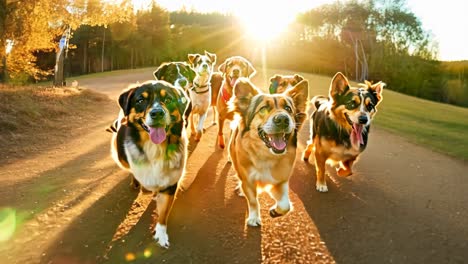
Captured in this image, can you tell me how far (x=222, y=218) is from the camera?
18.8 feet

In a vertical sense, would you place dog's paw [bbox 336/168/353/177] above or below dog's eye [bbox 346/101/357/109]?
below

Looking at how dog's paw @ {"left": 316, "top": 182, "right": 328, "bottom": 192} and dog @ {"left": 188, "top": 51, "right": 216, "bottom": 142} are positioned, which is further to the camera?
dog @ {"left": 188, "top": 51, "right": 216, "bottom": 142}

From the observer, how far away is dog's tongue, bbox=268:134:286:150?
5031mm

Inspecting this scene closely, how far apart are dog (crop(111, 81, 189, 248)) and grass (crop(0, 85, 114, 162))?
5108 mm

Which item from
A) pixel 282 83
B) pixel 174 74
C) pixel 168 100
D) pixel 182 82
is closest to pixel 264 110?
pixel 168 100

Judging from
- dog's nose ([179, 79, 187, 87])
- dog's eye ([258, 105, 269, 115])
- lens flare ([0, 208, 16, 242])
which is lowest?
lens flare ([0, 208, 16, 242])

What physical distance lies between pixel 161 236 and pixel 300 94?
8.37 feet

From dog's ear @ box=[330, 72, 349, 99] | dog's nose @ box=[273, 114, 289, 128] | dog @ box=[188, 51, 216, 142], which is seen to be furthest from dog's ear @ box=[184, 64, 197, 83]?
dog's nose @ box=[273, 114, 289, 128]

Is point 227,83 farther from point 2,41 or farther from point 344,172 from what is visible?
point 2,41

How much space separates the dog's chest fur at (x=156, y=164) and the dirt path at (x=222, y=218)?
697mm

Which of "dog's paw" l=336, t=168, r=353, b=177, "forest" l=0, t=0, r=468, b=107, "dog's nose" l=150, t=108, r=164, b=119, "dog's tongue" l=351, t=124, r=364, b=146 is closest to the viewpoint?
"dog's nose" l=150, t=108, r=164, b=119

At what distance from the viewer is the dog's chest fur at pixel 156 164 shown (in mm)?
Result: 4906

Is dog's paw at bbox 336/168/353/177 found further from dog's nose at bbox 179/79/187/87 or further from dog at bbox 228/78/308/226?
dog's nose at bbox 179/79/187/87

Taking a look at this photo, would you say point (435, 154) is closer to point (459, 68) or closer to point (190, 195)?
point (190, 195)
